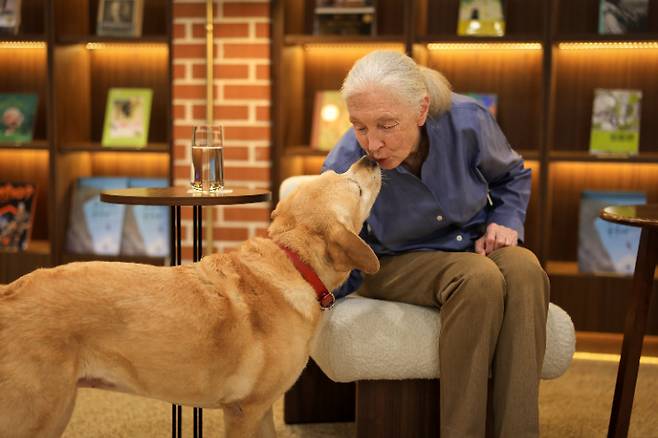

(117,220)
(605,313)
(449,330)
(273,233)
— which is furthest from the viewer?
(117,220)

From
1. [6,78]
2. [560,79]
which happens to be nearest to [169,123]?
[6,78]

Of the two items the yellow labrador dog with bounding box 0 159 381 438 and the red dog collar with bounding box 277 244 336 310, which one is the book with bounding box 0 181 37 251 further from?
the red dog collar with bounding box 277 244 336 310

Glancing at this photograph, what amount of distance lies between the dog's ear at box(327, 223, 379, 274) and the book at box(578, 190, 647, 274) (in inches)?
91.9

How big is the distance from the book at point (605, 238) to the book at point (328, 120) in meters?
1.22

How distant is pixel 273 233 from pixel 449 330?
565 millimetres

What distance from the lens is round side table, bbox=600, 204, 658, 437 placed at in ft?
8.16

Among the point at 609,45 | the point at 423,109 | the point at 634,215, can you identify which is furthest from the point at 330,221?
the point at 609,45

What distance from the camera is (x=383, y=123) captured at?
2400mm

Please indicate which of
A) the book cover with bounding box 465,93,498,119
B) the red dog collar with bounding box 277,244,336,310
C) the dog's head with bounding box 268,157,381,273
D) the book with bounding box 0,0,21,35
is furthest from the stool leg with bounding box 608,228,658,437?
the book with bounding box 0,0,21,35

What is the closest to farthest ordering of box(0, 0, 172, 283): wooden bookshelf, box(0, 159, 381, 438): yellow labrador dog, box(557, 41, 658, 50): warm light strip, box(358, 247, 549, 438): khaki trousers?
box(0, 159, 381, 438): yellow labrador dog < box(358, 247, 549, 438): khaki trousers < box(557, 41, 658, 50): warm light strip < box(0, 0, 172, 283): wooden bookshelf

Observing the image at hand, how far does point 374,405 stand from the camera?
2.48 m

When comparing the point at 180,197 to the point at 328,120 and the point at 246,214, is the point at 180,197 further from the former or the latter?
the point at 328,120

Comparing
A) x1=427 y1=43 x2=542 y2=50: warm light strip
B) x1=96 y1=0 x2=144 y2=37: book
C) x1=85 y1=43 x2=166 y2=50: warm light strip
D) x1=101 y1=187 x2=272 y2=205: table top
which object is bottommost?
x1=101 y1=187 x2=272 y2=205: table top

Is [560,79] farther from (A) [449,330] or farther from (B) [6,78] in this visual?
(B) [6,78]
